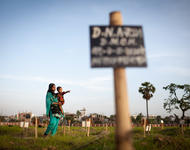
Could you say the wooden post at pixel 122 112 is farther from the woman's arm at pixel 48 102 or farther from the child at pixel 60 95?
the child at pixel 60 95

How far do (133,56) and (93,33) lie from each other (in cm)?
89

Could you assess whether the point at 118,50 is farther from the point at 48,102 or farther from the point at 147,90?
the point at 147,90

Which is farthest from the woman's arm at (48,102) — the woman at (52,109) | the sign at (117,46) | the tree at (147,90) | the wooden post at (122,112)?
the tree at (147,90)

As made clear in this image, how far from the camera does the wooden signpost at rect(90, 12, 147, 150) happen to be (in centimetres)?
292

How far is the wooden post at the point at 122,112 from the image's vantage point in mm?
2707

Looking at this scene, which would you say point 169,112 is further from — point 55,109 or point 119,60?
point 119,60

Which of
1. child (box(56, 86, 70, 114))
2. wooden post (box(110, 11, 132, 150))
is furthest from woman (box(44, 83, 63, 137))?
wooden post (box(110, 11, 132, 150))

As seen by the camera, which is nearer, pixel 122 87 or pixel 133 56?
pixel 122 87

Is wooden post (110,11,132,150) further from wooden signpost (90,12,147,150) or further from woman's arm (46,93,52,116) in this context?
woman's arm (46,93,52,116)

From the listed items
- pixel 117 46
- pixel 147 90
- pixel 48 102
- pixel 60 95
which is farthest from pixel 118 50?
pixel 147 90

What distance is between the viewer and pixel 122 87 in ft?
9.57

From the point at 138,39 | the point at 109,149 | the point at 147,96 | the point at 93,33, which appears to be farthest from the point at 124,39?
the point at 147,96

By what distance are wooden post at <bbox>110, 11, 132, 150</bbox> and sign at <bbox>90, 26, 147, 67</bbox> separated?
228 millimetres

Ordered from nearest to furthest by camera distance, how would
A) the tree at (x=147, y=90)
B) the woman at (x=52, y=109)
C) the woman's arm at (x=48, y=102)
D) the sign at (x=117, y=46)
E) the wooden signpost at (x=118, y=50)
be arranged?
the wooden signpost at (x=118, y=50) < the sign at (x=117, y=46) < the woman at (x=52, y=109) < the woman's arm at (x=48, y=102) < the tree at (x=147, y=90)
